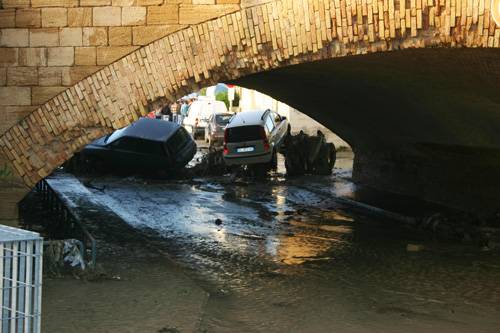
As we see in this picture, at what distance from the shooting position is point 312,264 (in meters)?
9.92

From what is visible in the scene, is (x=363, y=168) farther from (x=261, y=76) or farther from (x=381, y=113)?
(x=261, y=76)

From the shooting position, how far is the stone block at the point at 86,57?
7.98 m

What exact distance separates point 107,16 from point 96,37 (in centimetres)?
29

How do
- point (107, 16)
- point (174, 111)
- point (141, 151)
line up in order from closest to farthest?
point (107, 16), point (141, 151), point (174, 111)

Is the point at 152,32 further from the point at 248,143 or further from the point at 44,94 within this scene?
the point at 248,143

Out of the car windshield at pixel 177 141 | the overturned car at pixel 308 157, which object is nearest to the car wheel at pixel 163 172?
the car windshield at pixel 177 141

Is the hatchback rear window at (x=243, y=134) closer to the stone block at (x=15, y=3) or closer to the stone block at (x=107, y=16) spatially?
the stone block at (x=107, y=16)

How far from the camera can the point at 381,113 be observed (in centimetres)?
1446

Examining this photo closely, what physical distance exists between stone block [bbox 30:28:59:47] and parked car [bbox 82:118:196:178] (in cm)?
1146

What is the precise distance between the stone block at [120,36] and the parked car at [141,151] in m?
11.5

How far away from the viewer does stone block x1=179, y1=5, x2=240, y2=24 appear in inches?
311

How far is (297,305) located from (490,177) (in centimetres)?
671

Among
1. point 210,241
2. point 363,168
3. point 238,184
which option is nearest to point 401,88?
point 210,241

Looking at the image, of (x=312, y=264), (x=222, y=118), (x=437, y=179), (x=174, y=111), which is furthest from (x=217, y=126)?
(x=312, y=264)
